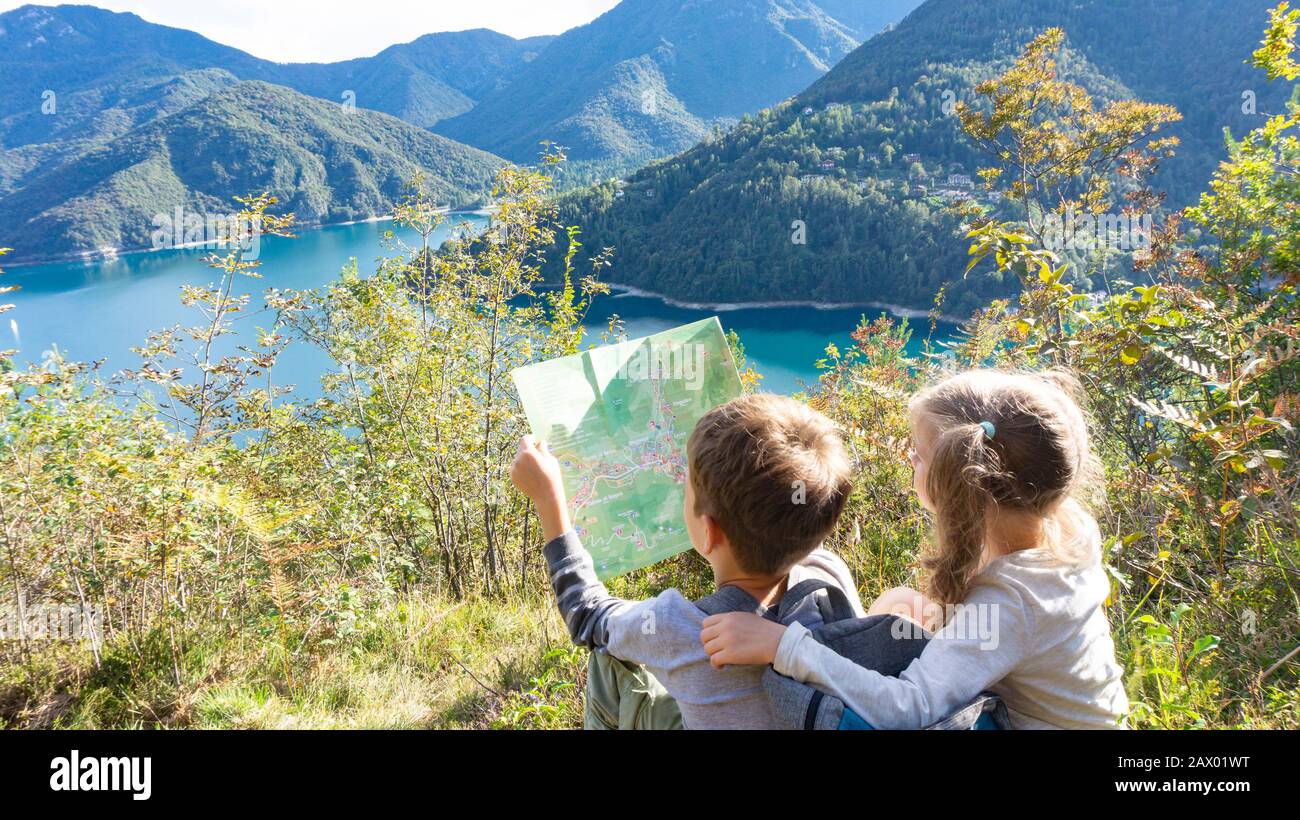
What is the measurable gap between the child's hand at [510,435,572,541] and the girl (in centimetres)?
48

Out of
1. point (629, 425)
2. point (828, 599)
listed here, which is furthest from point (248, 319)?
point (828, 599)

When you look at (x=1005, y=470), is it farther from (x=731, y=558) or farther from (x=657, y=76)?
(x=657, y=76)

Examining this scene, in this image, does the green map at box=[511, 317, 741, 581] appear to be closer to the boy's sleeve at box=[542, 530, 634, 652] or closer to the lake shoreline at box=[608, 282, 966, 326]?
the boy's sleeve at box=[542, 530, 634, 652]

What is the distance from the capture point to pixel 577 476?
1547 millimetres

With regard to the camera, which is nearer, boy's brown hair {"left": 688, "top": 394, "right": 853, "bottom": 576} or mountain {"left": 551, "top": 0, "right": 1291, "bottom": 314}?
boy's brown hair {"left": 688, "top": 394, "right": 853, "bottom": 576}

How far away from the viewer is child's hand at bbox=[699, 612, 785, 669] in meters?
0.96

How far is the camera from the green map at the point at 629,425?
5.08 ft

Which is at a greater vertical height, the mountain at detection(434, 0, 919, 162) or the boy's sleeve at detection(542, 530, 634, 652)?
the mountain at detection(434, 0, 919, 162)

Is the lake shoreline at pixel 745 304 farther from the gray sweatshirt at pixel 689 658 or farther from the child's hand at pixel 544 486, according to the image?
the gray sweatshirt at pixel 689 658

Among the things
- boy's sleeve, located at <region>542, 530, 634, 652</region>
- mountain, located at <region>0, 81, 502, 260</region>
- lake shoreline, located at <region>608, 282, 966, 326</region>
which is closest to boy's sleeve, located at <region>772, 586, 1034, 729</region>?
boy's sleeve, located at <region>542, 530, 634, 652</region>

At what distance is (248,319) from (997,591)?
2594 centimetres
